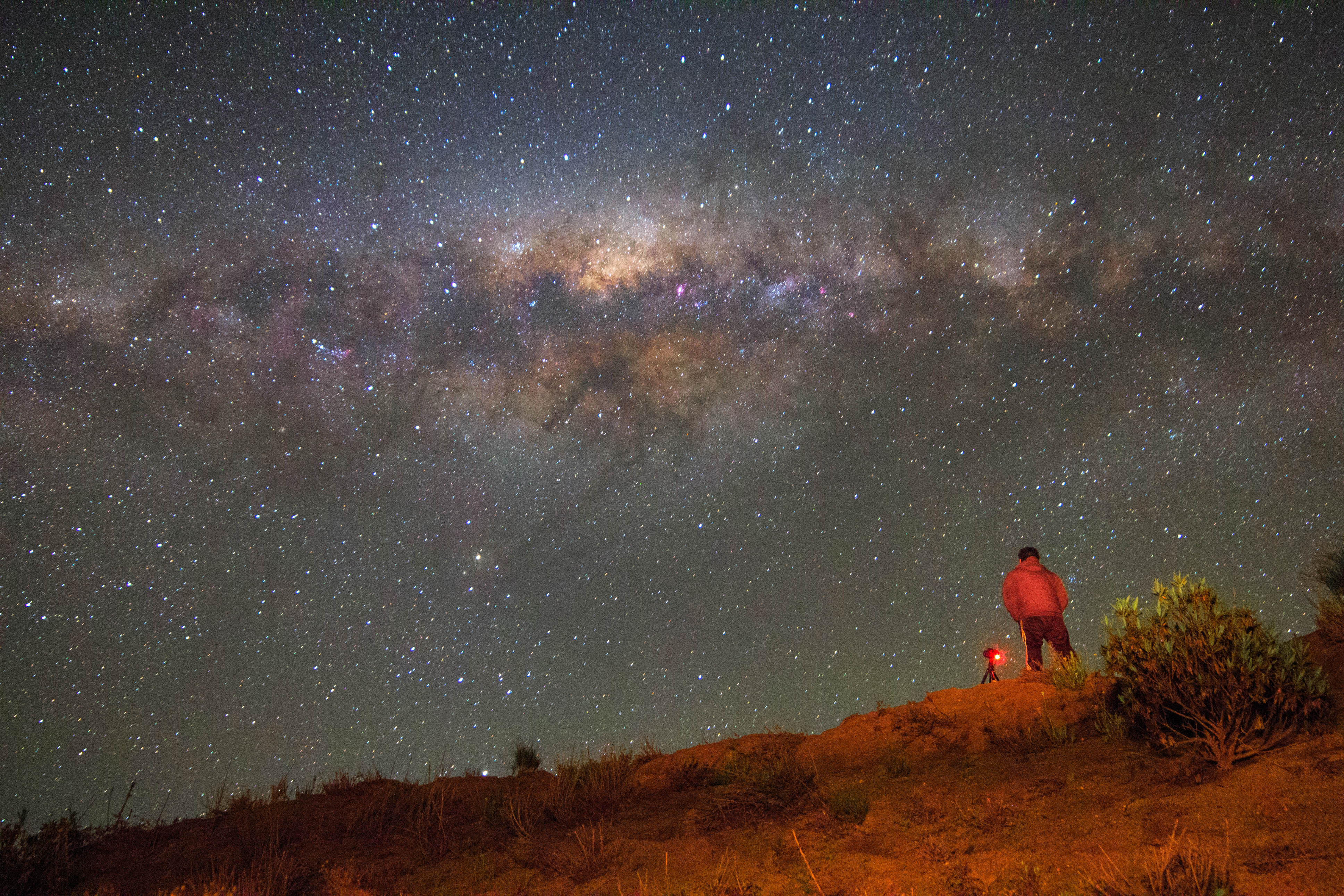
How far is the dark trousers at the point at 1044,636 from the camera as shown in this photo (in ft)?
29.6

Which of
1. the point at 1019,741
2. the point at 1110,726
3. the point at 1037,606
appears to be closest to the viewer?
the point at 1110,726

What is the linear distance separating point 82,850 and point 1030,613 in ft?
37.6

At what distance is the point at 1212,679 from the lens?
480 cm

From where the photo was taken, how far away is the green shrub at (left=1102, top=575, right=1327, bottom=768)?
15.2 ft

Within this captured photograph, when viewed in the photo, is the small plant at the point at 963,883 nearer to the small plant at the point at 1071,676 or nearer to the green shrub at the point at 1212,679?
the green shrub at the point at 1212,679

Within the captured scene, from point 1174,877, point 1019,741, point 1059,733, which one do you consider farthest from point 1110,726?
point 1174,877

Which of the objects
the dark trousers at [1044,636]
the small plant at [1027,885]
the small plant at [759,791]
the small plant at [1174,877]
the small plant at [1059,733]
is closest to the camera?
the small plant at [1174,877]

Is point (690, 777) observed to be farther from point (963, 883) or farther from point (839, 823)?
point (963, 883)

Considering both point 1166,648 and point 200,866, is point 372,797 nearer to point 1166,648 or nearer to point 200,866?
point 200,866

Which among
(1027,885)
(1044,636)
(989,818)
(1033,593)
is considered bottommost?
(1027,885)

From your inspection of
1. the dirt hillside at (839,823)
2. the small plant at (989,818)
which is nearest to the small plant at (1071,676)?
the dirt hillside at (839,823)

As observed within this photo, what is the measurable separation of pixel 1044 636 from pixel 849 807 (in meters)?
5.43

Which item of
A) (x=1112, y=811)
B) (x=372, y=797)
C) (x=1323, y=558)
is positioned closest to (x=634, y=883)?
(x=1112, y=811)

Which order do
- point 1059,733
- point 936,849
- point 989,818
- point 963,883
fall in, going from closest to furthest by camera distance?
1. point 963,883
2. point 936,849
3. point 989,818
4. point 1059,733
